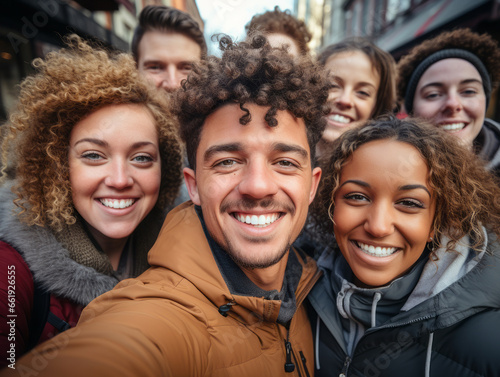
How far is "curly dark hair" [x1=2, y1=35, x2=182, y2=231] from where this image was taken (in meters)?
2.12

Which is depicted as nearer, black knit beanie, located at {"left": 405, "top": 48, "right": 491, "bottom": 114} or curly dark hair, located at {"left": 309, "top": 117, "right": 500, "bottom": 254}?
curly dark hair, located at {"left": 309, "top": 117, "right": 500, "bottom": 254}

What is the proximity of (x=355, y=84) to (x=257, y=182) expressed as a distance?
90.3 inches

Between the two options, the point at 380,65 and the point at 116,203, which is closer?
the point at 116,203

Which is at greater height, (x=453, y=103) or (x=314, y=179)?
(x=453, y=103)

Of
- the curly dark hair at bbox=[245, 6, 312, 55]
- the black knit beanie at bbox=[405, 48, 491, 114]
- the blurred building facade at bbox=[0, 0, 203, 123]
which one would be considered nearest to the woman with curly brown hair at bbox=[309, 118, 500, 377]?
the black knit beanie at bbox=[405, 48, 491, 114]

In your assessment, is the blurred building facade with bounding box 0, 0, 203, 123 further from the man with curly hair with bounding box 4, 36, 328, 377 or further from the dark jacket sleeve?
the dark jacket sleeve

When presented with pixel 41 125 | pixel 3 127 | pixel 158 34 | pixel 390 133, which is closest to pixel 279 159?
pixel 390 133

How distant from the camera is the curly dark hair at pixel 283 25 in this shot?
3.79m

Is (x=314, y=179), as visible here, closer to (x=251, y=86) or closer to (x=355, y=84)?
(x=251, y=86)

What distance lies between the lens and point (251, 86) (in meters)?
1.82

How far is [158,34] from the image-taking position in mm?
3889

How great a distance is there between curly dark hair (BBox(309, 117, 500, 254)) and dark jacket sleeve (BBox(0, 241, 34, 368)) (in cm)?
207

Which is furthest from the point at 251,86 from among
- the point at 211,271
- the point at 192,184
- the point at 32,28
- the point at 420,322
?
the point at 32,28

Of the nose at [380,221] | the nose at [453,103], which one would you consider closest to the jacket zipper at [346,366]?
the nose at [380,221]
